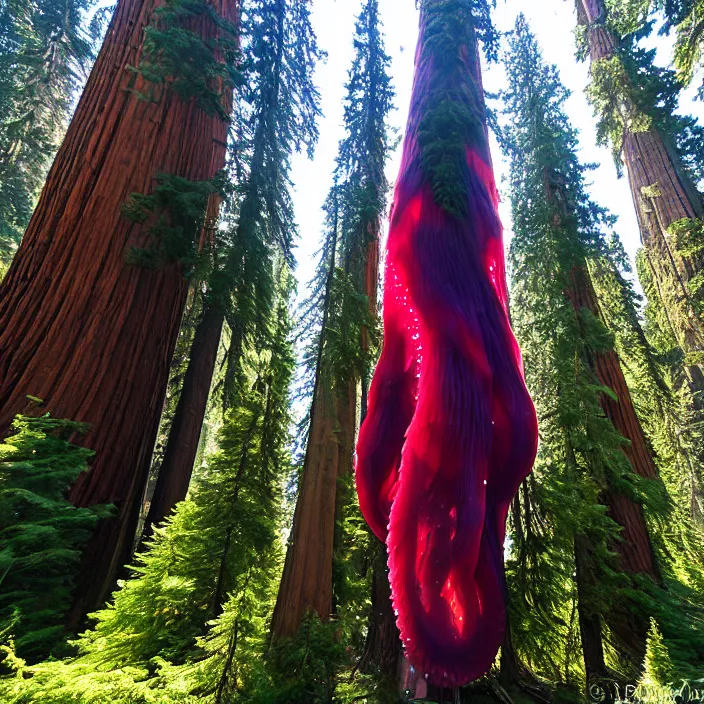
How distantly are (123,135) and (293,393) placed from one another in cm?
420

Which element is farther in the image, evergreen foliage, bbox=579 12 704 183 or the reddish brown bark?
evergreen foliage, bbox=579 12 704 183

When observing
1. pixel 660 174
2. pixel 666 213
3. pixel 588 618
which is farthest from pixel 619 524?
pixel 660 174

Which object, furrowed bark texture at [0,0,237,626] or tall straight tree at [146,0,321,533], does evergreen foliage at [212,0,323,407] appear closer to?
tall straight tree at [146,0,321,533]

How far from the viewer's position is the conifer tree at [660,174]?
6.49 metres

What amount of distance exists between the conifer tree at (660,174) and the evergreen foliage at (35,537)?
7881 millimetres

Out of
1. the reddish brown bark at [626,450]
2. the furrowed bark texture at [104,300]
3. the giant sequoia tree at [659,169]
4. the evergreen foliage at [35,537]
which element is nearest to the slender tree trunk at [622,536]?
the reddish brown bark at [626,450]

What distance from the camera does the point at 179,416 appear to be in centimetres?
527

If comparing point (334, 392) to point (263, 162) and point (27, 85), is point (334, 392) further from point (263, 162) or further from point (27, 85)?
point (27, 85)

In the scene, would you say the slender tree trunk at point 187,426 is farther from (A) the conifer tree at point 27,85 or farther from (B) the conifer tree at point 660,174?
(B) the conifer tree at point 660,174

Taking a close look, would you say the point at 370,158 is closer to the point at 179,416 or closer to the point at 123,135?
the point at 123,135

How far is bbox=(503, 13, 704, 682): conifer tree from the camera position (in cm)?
305

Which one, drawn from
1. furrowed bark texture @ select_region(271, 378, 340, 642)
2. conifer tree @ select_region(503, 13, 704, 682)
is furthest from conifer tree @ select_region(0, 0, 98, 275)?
conifer tree @ select_region(503, 13, 704, 682)

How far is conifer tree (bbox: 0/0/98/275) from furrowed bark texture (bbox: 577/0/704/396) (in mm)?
11784

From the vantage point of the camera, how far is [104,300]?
166 inches
